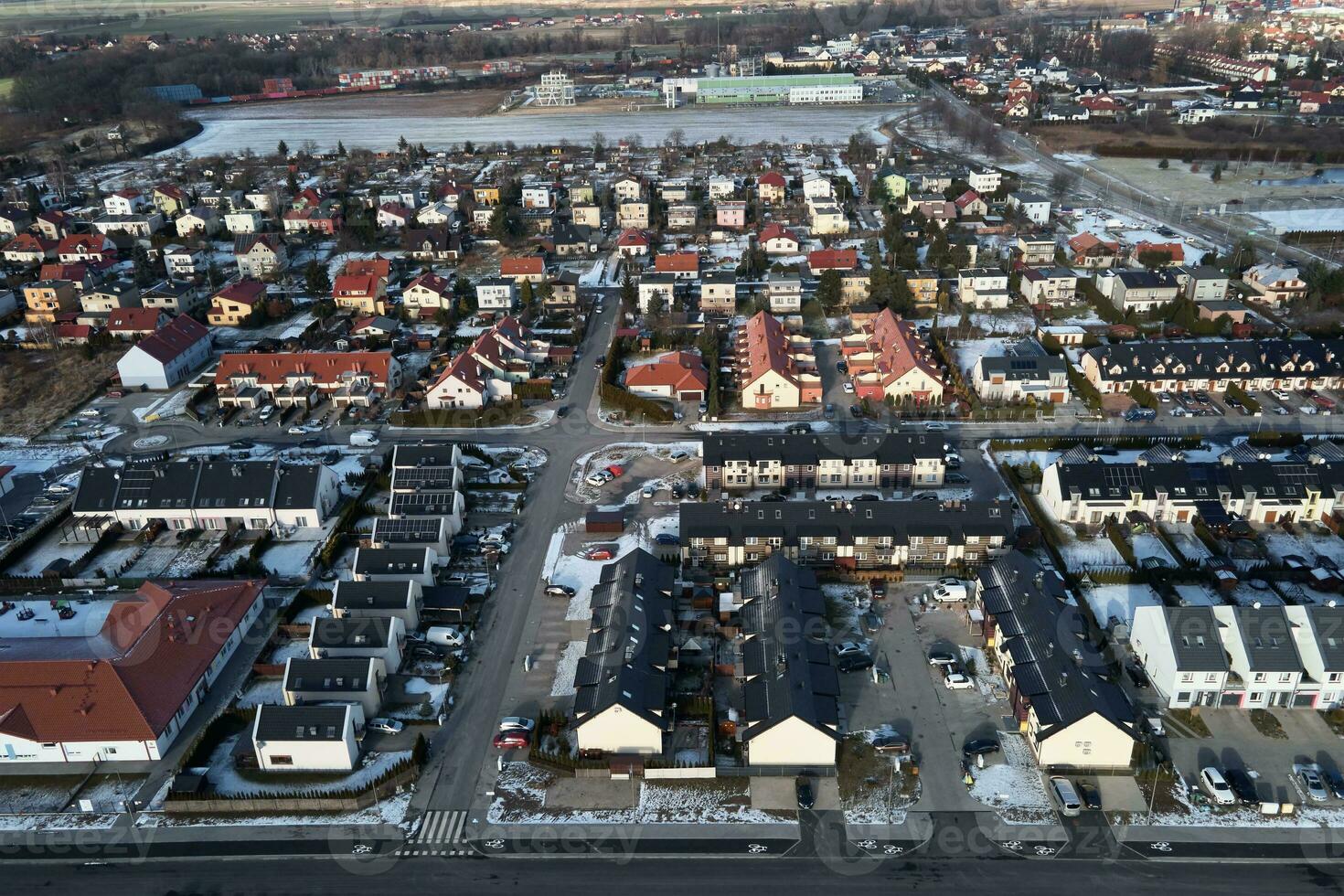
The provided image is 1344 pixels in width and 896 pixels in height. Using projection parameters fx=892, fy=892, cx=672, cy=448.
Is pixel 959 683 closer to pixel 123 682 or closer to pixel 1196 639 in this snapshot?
pixel 1196 639

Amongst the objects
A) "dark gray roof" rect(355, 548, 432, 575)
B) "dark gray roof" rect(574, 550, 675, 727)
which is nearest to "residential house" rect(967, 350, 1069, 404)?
"dark gray roof" rect(574, 550, 675, 727)

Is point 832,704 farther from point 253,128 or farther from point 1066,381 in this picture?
point 253,128

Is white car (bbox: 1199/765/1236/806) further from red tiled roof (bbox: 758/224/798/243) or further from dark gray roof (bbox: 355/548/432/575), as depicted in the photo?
red tiled roof (bbox: 758/224/798/243)

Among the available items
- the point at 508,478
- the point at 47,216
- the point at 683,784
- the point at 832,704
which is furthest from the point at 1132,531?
the point at 47,216

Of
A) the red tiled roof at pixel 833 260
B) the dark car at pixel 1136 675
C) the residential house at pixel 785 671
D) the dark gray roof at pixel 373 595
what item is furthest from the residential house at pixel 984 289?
the dark gray roof at pixel 373 595

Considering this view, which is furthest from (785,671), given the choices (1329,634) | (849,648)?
(1329,634)

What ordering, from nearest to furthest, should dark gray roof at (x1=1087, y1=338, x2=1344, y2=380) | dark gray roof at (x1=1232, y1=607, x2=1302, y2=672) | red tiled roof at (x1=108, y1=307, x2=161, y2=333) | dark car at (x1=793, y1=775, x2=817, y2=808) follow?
dark car at (x1=793, y1=775, x2=817, y2=808)
dark gray roof at (x1=1232, y1=607, x2=1302, y2=672)
dark gray roof at (x1=1087, y1=338, x2=1344, y2=380)
red tiled roof at (x1=108, y1=307, x2=161, y2=333)
